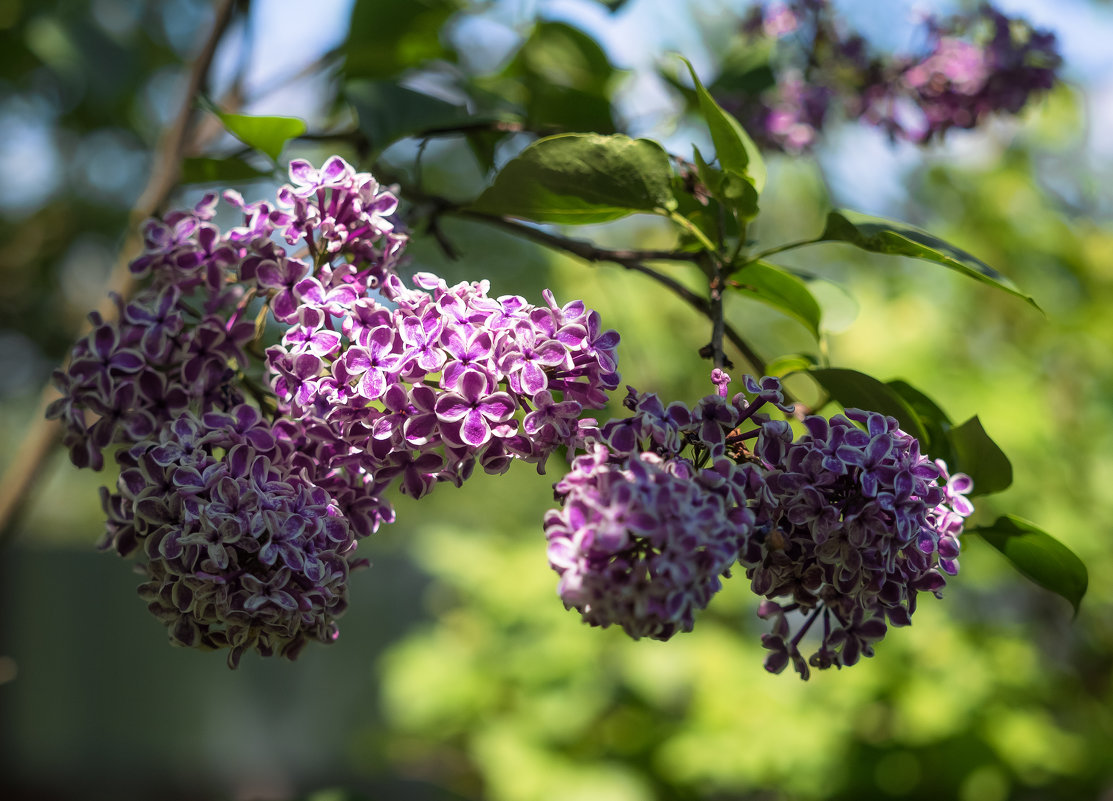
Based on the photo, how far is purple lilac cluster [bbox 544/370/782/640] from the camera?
375 mm

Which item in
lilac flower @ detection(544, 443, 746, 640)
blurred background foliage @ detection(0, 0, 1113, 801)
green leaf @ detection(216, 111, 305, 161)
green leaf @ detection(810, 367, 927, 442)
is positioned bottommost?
blurred background foliage @ detection(0, 0, 1113, 801)

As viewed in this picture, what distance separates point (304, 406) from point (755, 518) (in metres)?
0.23

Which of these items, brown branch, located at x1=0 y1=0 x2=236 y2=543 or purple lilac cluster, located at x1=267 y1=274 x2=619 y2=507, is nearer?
purple lilac cluster, located at x1=267 y1=274 x2=619 y2=507

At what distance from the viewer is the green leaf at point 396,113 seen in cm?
69

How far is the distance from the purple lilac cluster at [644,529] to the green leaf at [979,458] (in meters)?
0.20

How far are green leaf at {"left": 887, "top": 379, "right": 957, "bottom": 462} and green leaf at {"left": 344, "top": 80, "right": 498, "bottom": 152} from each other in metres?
0.37

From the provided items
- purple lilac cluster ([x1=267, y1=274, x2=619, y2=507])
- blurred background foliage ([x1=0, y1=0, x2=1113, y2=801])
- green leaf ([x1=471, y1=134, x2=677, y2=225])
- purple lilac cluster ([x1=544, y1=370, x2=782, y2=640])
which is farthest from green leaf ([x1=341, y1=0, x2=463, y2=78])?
purple lilac cluster ([x1=544, y1=370, x2=782, y2=640])

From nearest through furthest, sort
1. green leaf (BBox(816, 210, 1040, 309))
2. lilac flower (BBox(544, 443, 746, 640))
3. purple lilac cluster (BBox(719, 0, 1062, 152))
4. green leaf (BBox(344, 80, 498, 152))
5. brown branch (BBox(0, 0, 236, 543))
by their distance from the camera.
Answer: lilac flower (BBox(544, 443, 746, 640)) → green leaf (BBox(816, 210, 1040, 309)) → green leaf (BBox(344, 80, 498, 152)) → brown branch (BBox(0, 0, 236, 543)) → purple lilac cluster (BBox(719, 0, 1062, 152))

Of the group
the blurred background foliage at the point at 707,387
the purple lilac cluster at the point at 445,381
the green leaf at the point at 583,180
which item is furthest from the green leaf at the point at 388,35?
the purple lilac cluster at the point at 445,381

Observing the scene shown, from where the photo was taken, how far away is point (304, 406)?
1.53ft

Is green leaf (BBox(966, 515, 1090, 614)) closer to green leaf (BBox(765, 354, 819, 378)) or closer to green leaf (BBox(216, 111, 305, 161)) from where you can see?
green leaf (BBox(765, 354, 819, 378))

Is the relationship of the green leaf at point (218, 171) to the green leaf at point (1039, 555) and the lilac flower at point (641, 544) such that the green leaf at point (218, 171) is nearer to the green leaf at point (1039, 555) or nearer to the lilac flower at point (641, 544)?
the lilac flower at point (641, 544)

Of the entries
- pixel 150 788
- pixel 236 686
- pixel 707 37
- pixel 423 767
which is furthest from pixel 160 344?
pixel 150 788

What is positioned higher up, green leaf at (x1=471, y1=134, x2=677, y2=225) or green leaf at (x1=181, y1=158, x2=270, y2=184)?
green leaf at (x1=471, y1=134, x2=677, y2=225)
